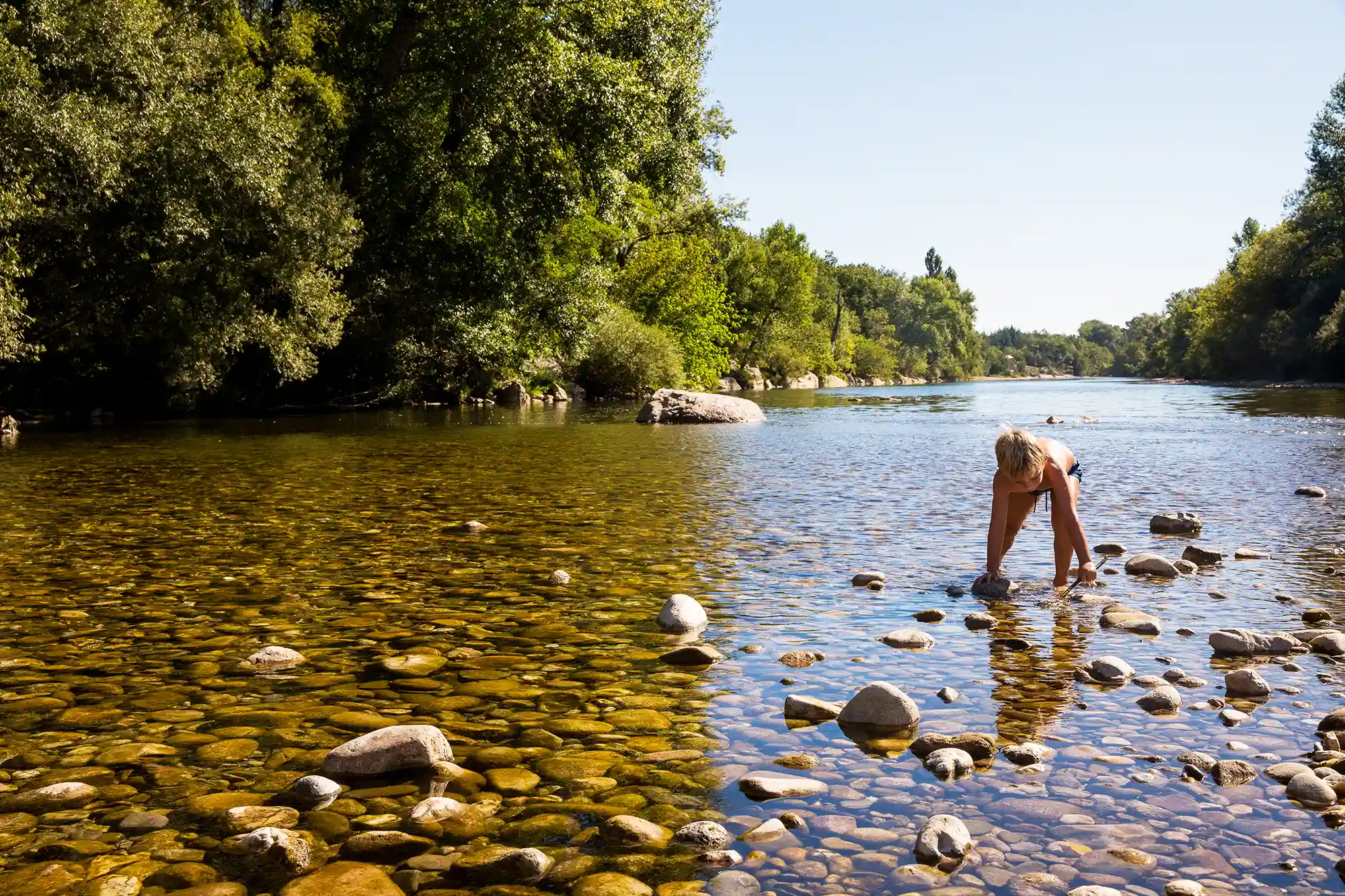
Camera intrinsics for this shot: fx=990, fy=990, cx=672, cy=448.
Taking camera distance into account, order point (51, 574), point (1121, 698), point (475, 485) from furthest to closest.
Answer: point (475, 485), point (51, 574), point (1121, 698)

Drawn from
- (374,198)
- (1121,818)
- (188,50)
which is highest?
(188,50)

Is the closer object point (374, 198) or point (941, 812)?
point (941, 812)

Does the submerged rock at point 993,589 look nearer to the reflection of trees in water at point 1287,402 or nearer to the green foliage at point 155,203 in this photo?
the green foliage at point 155,203

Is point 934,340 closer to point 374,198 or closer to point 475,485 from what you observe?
point 374,198

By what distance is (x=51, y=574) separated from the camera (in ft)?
28.7

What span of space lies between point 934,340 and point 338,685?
590 ft

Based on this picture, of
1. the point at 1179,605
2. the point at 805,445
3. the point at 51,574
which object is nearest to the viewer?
the point at 1179,605

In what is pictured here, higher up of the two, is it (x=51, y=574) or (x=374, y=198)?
(x=374, y=198)

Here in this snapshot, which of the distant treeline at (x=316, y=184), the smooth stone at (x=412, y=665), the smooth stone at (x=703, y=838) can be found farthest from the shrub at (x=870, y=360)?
the smooth stone at (x=703, y=838)

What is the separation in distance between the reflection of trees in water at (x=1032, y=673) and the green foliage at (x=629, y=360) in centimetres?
4515

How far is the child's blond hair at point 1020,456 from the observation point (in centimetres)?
832

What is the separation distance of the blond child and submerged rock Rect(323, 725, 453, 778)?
5370 millimetres

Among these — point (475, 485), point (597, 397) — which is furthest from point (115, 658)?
point (597, 397)

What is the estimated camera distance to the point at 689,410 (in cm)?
3412
